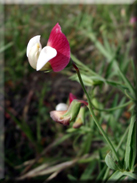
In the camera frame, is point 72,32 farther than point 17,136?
Yes

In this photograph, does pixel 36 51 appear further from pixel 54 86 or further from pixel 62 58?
pixel 54 86

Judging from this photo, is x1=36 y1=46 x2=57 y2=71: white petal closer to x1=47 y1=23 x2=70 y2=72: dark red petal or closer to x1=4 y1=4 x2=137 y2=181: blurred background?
x1=47 y1=23 x2=70 y2=72: dark red petal

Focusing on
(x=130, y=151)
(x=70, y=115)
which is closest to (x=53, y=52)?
(x=70, y=115)

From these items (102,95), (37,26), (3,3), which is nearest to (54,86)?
(102,95)

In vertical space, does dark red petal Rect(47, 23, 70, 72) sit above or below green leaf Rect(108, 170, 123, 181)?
above

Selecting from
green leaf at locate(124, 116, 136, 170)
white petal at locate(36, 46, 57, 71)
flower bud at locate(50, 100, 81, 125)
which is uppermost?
white petal at locate(36, 46, 57, 71)

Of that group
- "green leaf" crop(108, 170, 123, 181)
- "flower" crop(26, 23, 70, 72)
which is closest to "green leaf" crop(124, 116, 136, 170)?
"green leaf" crop(108, 170, 123, 181)
